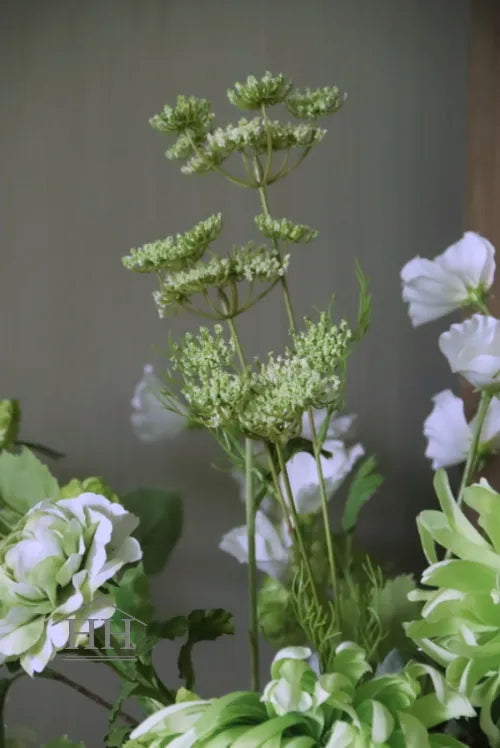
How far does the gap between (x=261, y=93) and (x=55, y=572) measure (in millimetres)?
285

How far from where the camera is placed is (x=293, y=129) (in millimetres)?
505

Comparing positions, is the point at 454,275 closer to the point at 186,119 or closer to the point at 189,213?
the point at 186,119

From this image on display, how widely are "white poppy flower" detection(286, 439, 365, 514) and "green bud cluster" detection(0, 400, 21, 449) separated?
0.65 ft

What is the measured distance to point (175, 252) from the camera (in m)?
0.48

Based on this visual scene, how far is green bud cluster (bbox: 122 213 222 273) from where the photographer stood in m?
0.48

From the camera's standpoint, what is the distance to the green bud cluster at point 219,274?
474 millimetres

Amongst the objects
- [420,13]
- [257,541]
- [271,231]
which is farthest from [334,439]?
[420,13]

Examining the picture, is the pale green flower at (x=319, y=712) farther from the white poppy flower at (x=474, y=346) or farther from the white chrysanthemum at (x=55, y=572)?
the white poppy flower at (x=474, y=346)

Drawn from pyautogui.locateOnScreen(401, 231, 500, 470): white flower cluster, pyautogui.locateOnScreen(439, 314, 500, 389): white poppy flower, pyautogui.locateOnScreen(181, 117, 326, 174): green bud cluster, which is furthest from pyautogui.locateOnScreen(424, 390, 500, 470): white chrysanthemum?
pyautogui.locateOnScreen(181, 117, 326, 174): green bud cluster

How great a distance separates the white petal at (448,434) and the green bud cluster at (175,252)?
219 millimetres

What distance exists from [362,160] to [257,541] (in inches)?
16.2

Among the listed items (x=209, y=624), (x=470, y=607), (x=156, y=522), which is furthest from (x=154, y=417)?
(x=470, y=607)

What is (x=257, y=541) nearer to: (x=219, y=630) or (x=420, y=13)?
(x=219, y=630)

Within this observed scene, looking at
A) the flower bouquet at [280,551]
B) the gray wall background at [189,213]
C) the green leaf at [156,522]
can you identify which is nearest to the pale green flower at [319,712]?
the flower bouquet at [280,551]
